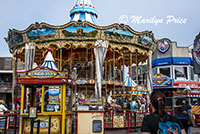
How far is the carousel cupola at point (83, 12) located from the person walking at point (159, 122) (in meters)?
14.7

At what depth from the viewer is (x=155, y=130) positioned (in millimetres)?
2688

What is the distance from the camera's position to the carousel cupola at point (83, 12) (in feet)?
56.1

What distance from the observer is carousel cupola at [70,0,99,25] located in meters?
17.1

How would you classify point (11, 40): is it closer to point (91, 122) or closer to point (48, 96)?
point (48, 96)

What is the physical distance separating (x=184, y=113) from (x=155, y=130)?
3.63 metres

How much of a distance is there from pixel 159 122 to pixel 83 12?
50.6 feet

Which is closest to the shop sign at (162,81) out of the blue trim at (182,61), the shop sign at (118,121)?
the blue trim at (182,61)

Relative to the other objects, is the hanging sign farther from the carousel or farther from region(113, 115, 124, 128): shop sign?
region(113, 115, 124, 128): shop sign

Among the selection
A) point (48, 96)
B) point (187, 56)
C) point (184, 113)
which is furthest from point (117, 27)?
point (187, 56)

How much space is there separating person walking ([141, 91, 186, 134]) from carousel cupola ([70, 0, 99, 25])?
14736mm

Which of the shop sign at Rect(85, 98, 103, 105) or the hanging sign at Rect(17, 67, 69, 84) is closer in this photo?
the hanging sign at Rect(17, 67, 69, 84)

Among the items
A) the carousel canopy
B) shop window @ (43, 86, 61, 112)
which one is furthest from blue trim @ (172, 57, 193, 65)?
shop window @ (43, 86, 61, 112)

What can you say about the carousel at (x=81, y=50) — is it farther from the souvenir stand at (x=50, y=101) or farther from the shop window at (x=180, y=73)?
the shop window at (x=180, y=73)

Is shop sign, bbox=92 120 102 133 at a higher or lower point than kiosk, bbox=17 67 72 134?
lower
